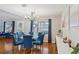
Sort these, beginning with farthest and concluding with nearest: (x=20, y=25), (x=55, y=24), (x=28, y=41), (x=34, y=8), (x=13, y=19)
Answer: (x=55, y=24) < (x=13, y=19) < (x=20, y=25) < (x=34, y=8) < (x=28, y=41)

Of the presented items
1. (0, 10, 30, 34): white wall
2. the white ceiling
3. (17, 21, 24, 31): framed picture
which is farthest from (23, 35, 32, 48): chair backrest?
(17, 21, 24, 31): framed picture

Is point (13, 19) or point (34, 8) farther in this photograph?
point (13, 19)

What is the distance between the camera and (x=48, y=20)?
758 centimetres

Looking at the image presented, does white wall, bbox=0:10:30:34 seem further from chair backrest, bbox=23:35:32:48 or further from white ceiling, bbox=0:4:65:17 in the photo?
chair backrest, bbox=23:35:32:48

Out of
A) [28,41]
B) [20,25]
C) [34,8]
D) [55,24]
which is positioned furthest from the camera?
[55,24]

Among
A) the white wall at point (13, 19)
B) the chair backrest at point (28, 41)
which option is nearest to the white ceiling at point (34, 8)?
the white wall at point (13, 19)

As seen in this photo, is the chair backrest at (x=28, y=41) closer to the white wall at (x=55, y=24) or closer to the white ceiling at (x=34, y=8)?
the white ceiling at (x=34, y=8)

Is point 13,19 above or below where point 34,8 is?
below

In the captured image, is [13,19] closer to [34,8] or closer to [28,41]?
[34,8]

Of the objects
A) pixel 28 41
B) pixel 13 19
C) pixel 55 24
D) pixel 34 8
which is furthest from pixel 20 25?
pixel 55 24

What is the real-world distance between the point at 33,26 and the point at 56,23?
1.60 meters

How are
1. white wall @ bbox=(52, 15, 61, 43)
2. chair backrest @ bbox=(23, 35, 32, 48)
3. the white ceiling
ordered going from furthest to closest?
white wall @ bbox=(52, 15, 61, 43) → chair backrest @ bbox=(23, 35, 32, 48) → the white ceiling
